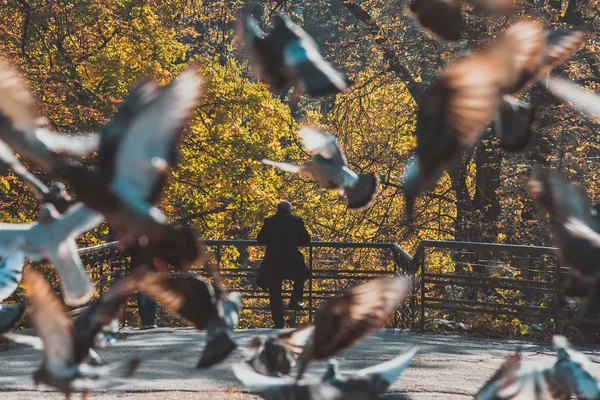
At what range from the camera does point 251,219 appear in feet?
73.5

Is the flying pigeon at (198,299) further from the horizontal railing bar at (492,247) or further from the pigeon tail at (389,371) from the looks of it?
the horizontal railing bar at (492,247)

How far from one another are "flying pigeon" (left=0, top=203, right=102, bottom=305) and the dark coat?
9.56 m

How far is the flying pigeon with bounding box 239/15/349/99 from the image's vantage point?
213 centimetres

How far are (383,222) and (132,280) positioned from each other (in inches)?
594

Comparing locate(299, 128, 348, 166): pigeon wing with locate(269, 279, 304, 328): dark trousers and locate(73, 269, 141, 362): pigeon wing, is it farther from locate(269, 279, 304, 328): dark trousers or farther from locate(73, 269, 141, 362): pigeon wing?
locate(269, 279, 304, 328): dark trousers

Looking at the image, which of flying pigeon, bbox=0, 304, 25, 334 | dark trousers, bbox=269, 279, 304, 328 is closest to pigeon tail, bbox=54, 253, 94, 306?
flying pigeon, bbox=0, 304, 25, 334

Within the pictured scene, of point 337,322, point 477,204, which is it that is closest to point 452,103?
point 337,322

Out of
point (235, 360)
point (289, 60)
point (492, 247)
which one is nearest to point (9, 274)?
point (289, 60)

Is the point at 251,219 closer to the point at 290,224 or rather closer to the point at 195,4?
the point at 195,4

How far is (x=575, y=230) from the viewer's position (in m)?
2.17

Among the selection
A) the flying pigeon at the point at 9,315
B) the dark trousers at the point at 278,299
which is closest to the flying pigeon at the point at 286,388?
the flying pigeon at the point at 9,315

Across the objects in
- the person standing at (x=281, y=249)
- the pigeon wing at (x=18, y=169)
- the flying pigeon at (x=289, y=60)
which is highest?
the flying pigeon at (x=289, y=60)

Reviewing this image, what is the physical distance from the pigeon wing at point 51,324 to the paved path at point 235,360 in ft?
14.7

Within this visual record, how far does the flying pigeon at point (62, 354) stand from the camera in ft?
7.07
